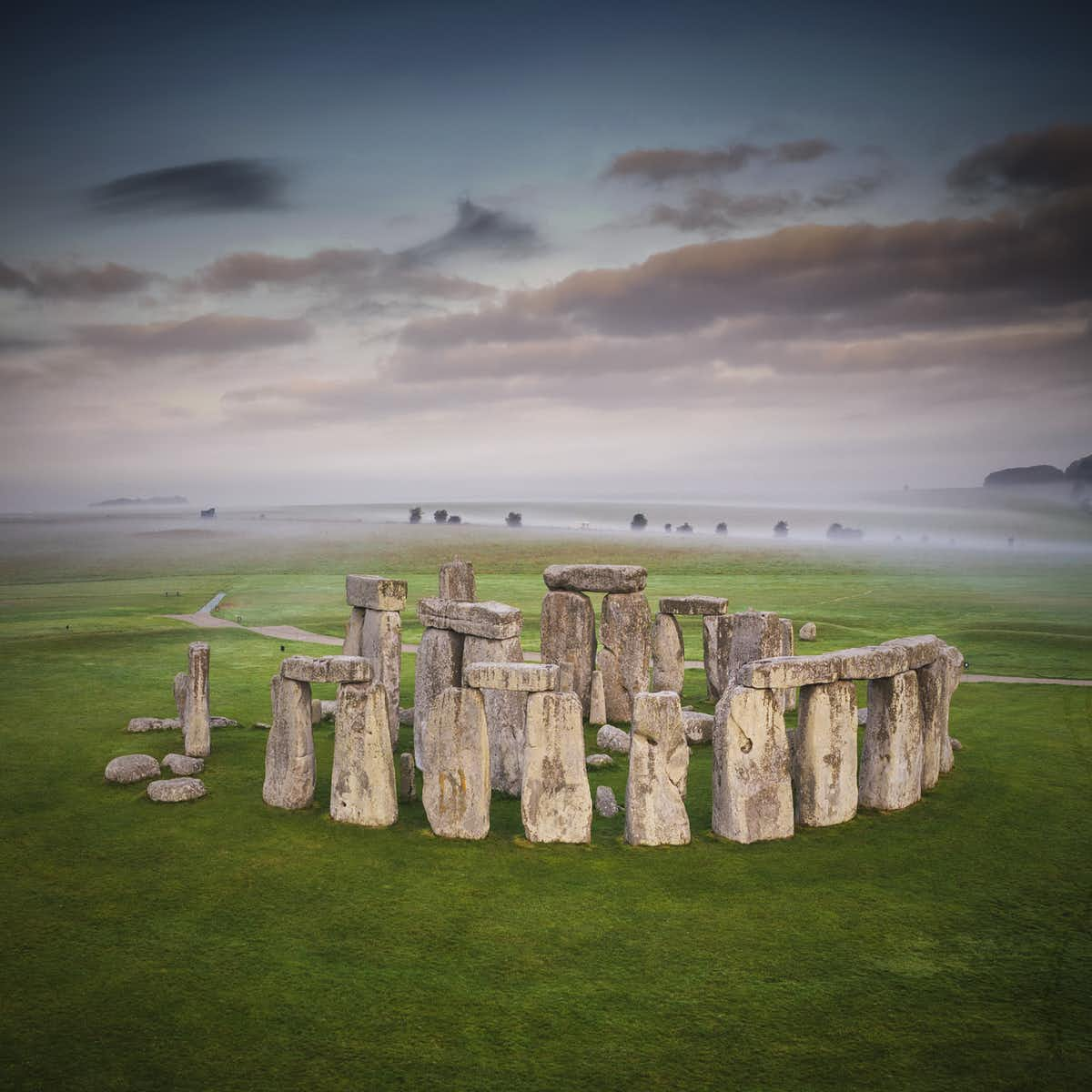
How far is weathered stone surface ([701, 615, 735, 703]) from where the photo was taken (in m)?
20.3

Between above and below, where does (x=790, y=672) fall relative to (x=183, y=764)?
above

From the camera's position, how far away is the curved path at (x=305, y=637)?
22.7 meters

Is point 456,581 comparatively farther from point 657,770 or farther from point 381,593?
point 657,770

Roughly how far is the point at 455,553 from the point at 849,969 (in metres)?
68.7

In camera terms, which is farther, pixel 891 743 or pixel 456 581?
pixel 456 581

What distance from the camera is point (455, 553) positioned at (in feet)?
250

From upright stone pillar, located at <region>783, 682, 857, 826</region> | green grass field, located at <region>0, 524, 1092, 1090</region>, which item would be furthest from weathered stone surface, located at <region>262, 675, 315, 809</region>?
upright stone pillar, located at <region>783, 682, 857, 826</region>

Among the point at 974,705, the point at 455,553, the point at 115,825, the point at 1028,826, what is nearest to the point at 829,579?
the point at 455,553

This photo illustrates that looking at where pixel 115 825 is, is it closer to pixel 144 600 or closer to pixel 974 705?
pixel 974 705

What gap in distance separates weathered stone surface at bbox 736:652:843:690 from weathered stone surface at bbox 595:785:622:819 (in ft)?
8.36

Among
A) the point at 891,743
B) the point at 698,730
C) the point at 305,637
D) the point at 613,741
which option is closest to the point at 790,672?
the point at 891,743

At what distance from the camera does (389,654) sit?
54.4 ft

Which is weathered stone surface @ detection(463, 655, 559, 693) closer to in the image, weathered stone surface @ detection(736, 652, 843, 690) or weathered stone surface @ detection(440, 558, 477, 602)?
weathered stone surface @ detection(736, 652, 843, 690)

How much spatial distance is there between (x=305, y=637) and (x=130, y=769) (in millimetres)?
17028
